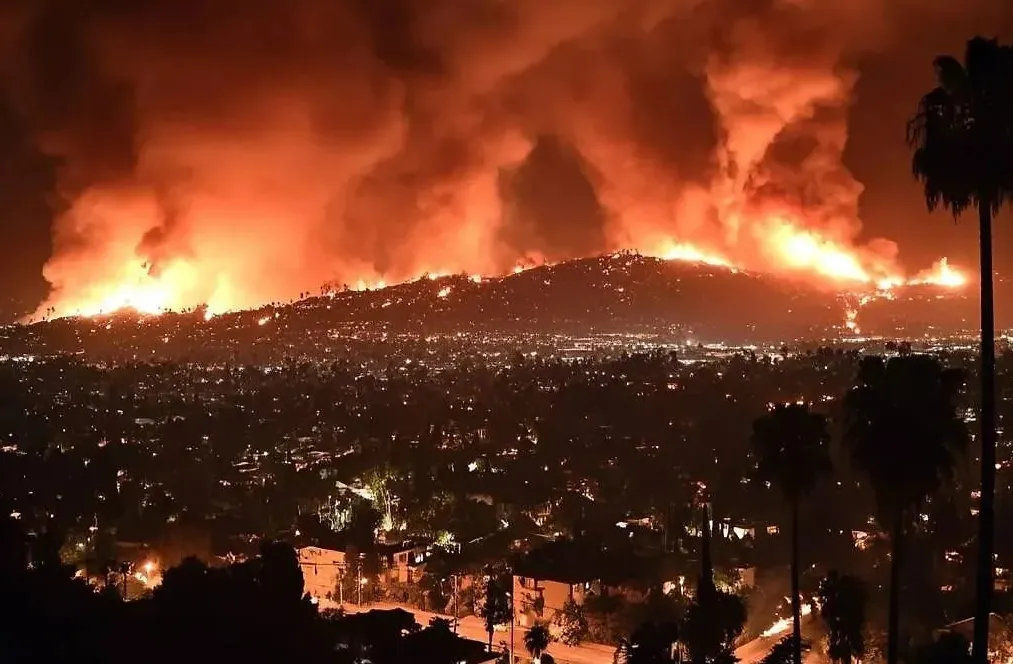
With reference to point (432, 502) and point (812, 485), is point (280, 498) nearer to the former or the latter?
point (432, 502)

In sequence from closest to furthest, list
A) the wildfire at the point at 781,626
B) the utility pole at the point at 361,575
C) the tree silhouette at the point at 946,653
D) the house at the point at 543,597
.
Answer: the tree silhouette at the point at 946,653, the wildfire at the point at 781,626, the house at the point at 543,597, the utility pole at the point at 361,575

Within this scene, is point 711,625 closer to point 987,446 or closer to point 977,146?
point 987,446

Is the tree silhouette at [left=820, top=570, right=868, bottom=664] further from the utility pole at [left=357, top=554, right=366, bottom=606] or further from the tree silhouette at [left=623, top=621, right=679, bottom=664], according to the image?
the utility pole at [left=357, top=554, right=366, bottom=606]

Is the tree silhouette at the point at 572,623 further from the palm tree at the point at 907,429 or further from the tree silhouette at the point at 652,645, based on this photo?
the palm tree at the point at 907,429

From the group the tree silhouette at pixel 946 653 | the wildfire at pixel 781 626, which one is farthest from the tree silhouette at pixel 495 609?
the tree silhouette at pixel 946 653

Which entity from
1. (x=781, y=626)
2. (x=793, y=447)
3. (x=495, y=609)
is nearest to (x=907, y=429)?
(x=793, y=447)

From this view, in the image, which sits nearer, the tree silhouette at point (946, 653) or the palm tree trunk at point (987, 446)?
the palm tree trunk at point (987, 446)
